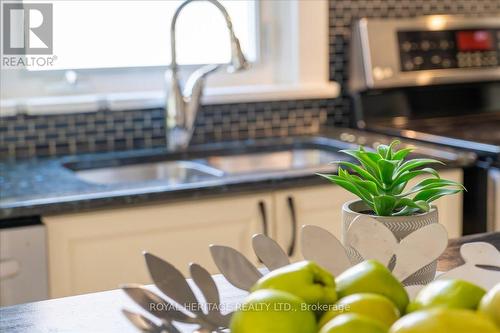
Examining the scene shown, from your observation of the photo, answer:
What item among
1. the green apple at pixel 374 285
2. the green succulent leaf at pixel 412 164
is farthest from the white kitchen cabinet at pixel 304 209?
the green apple at pixel 374 285

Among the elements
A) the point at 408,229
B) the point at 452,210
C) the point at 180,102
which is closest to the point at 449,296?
the point at 408,229

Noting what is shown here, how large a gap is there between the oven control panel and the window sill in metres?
0.27

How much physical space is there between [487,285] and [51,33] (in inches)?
70.5

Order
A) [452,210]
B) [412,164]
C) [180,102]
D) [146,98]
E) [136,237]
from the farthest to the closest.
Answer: [146,98] → [180,102] → [452,210] → [136,237] → [412,164]

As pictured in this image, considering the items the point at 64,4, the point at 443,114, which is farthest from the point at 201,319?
the point at 443,114

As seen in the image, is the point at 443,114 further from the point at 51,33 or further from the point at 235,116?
the point at 51,33

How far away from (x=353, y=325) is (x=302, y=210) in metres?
1.43

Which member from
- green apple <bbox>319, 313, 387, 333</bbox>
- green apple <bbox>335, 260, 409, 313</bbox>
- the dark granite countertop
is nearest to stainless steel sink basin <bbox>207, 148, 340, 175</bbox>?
the dark granite countertop

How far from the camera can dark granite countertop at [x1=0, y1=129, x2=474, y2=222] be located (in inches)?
73.2

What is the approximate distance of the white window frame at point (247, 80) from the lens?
2504 mm

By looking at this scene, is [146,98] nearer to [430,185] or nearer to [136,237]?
[136,237]

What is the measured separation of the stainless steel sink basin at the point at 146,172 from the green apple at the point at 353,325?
1.61 metres

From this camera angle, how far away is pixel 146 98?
2.55 meters

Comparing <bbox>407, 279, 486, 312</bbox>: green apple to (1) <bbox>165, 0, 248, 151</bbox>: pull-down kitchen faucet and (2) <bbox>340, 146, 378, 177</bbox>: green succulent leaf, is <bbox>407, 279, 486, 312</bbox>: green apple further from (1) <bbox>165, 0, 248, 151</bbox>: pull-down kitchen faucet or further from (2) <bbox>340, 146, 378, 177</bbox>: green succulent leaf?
(1) <bbox>165, 0, 248, 151</bbox>: pull-down kitchen faucet
